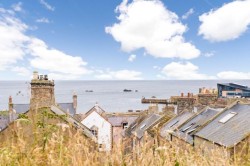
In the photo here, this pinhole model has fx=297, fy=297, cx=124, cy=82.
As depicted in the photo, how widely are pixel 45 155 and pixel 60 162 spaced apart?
16.7 inches

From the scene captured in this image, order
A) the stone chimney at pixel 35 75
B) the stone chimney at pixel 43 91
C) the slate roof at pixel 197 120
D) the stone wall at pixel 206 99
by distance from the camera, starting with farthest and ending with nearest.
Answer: the stone wall at pixel 206 99
the slate roof at pixel 197 120
the stone chimney at pixel 35 75
the stone chimney at pixel 43 91

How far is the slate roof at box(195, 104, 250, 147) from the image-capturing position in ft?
51.0

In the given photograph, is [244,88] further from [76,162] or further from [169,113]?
[76,162]

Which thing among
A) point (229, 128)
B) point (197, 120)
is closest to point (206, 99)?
point (197, 120)

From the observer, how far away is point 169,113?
31.3 m

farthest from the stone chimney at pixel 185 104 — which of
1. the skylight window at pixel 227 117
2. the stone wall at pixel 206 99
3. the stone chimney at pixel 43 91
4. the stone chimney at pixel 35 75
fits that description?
the stone chimney at pixel 35 75

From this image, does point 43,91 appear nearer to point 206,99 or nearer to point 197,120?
point 197,120

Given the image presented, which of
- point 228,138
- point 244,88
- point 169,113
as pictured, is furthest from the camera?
point 244,88

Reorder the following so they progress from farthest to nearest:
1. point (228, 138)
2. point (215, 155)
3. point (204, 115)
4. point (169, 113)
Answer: point (169, 113), point (204, 115), point (228, 138), point (215, 155)

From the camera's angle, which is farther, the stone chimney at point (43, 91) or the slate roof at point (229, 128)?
the stone chimney at point (43, 91)

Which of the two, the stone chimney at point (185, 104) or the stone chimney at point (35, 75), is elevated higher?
the stone chimney at point (35, 75)

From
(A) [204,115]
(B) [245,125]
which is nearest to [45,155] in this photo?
(B) [245,125]

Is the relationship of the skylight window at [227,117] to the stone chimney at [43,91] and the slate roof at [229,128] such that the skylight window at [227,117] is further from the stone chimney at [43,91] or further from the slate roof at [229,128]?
the stone chimney at [43,91]

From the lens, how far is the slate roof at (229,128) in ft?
51.0
